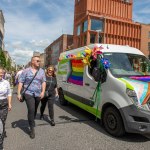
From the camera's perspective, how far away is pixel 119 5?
71375 mm

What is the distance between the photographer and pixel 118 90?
229 inches

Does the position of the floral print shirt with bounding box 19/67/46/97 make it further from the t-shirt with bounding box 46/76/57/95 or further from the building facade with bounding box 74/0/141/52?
the building facade with bounding box 74/0/141/52

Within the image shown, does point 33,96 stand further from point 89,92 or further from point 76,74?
point 76,74

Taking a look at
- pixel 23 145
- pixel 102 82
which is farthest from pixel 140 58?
pixel 23 145

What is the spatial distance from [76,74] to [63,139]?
3.34 m

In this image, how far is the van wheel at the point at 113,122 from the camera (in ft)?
19.0

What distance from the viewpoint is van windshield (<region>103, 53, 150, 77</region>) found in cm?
648

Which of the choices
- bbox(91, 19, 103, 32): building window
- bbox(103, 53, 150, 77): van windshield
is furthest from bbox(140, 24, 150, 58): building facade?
bbox(103, 53, 150, 77): van windshield

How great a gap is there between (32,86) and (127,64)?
8.45ft

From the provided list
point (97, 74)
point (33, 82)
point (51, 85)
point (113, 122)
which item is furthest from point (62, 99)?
point (113, 122)

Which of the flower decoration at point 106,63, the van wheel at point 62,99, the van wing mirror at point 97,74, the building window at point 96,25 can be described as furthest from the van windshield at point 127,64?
the building window at point 96,25

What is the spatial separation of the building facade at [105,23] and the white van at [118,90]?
5164 cm

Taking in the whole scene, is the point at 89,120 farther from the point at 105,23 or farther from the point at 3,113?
the point at 105,23

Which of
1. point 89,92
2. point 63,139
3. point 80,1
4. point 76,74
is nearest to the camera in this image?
point 63,139
